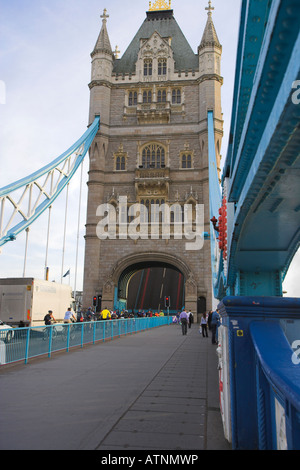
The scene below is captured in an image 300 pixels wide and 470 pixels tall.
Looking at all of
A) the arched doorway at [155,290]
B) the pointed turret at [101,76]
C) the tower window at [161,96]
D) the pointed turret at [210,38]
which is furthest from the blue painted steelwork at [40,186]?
the arched doorway at [155,290]

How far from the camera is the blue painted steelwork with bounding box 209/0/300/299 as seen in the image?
1909 millimetres

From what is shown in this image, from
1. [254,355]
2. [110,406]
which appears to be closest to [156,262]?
[110,406]

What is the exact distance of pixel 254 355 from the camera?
10.5 ft

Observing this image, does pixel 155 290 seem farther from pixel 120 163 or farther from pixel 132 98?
pixel 132 98

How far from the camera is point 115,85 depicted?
3388 centimetres

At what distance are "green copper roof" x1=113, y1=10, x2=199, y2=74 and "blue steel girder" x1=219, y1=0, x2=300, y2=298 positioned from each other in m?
32.0

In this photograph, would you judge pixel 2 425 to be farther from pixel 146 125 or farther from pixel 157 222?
pixel 146 125

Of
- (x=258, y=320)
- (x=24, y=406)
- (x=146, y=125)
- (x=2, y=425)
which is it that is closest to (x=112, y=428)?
(x=2, y=425)

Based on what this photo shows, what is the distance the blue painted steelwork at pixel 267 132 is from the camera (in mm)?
1909

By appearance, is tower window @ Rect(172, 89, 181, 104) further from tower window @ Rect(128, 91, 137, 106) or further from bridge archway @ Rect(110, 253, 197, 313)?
bridge archway @ Rect(110, 253, 197, 313)

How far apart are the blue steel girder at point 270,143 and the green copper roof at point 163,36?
32.0 metres

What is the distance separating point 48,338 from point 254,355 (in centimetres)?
750

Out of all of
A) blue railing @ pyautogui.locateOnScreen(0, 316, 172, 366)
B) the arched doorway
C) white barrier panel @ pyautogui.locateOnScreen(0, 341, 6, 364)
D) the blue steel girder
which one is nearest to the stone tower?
blue railing @ pyautogui.locateOnScreen(0, 316, 172, 366)

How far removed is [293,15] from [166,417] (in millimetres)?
4167
